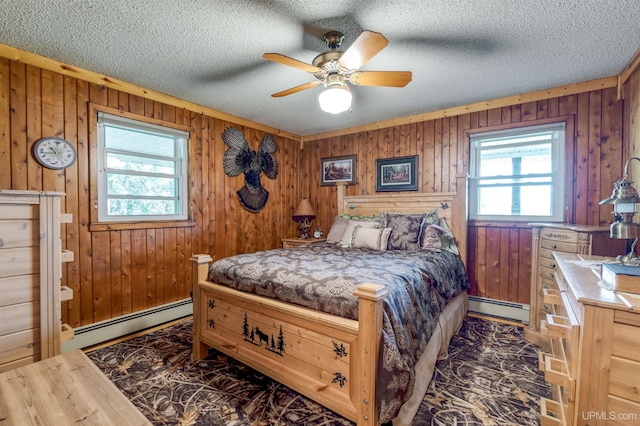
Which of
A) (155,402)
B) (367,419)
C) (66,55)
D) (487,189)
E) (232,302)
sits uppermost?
(66,55)

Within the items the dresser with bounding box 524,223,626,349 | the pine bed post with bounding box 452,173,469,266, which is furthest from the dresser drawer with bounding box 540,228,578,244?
the pine bed post with bounding box 452,173,469,266

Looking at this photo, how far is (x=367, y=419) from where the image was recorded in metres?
1.36

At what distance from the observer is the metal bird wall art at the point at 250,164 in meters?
3.71

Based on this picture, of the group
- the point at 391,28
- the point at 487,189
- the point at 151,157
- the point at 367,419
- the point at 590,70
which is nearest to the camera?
the point at 367,419

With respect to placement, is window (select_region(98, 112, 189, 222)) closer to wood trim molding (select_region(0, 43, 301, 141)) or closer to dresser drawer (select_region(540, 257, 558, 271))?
wood trim molding (select_region(0, 43, 301, 141))

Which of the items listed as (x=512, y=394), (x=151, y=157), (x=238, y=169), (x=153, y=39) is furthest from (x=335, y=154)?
(x=512, y=394)

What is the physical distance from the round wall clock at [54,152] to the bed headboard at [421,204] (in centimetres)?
307

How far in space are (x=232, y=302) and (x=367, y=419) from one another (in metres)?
1.15

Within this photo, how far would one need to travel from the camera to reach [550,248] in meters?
2.40

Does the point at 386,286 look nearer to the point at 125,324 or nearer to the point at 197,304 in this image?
the point at 197,304

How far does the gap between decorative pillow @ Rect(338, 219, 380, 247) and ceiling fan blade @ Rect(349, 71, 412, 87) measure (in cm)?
160

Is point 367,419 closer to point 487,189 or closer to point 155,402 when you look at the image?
point 155,402

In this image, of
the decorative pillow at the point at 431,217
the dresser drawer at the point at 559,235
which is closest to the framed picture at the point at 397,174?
the decorative pillow at the point at 431,217

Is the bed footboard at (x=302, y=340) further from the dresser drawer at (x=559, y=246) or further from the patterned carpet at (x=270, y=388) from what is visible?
the dresser drawer at (x=559, y=246)
